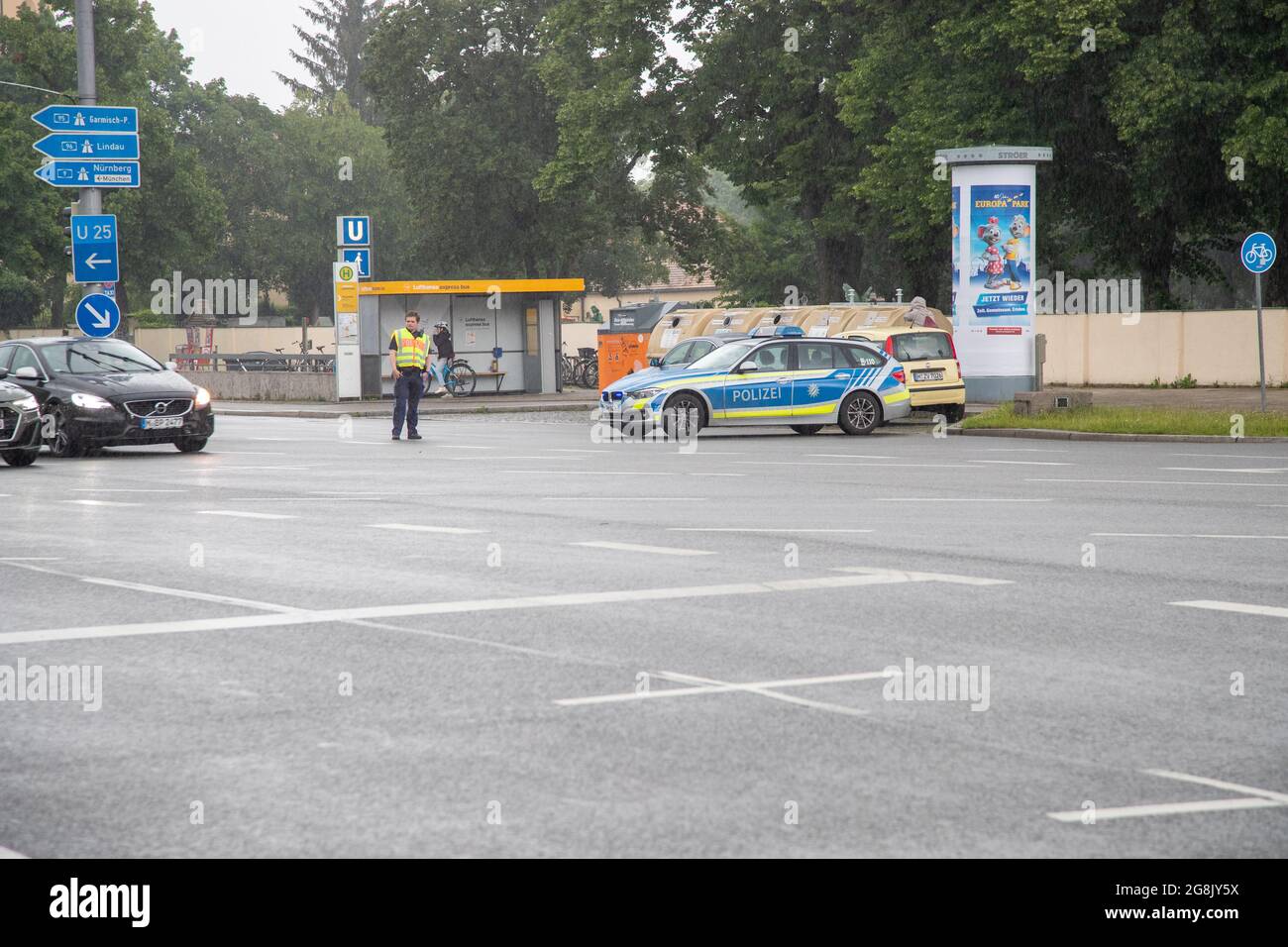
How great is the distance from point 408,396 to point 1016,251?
1171 centimetres

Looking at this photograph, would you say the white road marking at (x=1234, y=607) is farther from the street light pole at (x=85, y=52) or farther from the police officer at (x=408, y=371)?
the street light pole at (x=85, y=52)

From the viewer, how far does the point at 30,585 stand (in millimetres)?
10883

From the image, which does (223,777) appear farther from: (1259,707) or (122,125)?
(122,125)

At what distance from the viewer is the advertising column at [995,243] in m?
32.6

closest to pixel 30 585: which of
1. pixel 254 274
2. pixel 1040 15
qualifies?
pixel 1040 15

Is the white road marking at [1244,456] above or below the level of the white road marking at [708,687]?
above

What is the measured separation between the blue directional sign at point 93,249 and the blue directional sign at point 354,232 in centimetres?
1022

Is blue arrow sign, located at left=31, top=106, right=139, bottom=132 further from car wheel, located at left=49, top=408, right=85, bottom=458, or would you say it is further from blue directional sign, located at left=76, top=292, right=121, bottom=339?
car wheel, located at left=49, top=408, right=85, bottom=458

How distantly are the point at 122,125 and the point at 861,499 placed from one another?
58.6 feet

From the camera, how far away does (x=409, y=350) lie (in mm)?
26469

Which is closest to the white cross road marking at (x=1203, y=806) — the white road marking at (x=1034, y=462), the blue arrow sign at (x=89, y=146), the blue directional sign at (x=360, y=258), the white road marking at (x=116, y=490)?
the white road marking at (x=116, y=490)

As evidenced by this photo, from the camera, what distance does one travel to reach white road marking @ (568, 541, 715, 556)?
12164 mm

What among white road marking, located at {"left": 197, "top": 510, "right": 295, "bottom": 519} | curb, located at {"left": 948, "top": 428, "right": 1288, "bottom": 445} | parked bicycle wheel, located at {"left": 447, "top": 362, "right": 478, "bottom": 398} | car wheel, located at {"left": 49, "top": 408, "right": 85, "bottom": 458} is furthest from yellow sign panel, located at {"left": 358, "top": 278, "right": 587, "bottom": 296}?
white road marking, located at {"left": 197, "top": 510, "right": 295, "bottom": 519}
